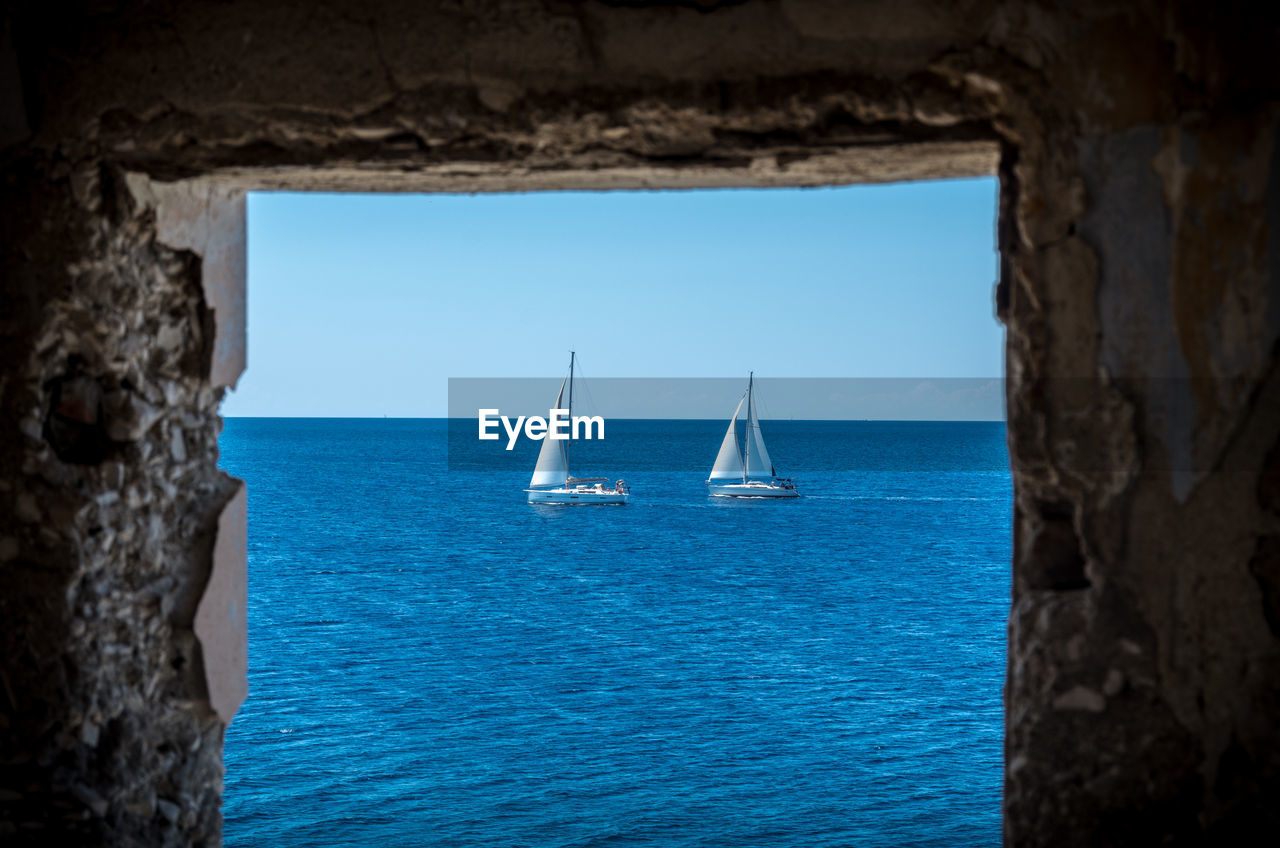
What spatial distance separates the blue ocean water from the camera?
64.2 feet

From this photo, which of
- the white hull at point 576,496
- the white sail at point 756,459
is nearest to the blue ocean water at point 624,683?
the white hull at point 576,496

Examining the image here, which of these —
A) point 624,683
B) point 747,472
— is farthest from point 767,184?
point 747,472

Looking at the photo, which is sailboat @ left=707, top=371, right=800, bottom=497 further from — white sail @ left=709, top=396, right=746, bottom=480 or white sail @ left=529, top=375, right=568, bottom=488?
white sail @ left=529, top=375, right=568, bottom=488

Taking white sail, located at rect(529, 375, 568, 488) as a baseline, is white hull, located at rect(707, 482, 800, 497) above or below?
below

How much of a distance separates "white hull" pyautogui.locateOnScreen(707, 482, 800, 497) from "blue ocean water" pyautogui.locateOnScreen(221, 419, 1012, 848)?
15.7 feet

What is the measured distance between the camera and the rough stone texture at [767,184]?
5.53ft

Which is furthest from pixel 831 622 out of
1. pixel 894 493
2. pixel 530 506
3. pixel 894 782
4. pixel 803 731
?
pixel 894 493

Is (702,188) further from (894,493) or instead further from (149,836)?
(894,493)

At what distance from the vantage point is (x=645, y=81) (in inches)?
71.6

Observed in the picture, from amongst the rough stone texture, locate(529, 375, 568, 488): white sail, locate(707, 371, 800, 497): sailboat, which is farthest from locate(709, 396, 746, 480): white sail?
the rough stone texture

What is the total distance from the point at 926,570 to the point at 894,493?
25.1 metres

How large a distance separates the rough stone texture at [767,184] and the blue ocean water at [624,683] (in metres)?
17.9

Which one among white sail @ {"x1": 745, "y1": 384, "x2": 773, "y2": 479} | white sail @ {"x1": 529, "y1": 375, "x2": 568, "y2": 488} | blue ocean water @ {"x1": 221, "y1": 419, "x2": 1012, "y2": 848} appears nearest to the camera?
blue ocean water @ {"x1": 221, "y1": 419, "x2": 1012, "y2": 848}

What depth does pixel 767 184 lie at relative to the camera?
2.17 metres
